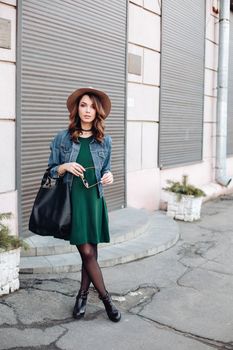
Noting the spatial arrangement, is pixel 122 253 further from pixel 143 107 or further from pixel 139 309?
pixel 143 107

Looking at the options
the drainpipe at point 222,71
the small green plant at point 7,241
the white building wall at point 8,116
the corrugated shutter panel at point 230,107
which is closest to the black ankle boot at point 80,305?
the small green plant at point 7,241

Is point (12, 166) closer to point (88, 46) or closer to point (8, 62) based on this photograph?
point (8, 62)

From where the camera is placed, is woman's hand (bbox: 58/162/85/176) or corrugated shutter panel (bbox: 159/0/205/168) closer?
woman's hand (bbox: 58/162/85/176)

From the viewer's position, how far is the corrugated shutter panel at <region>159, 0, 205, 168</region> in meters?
8.52

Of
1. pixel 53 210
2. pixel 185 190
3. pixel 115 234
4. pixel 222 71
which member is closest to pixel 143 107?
pixel 185 190

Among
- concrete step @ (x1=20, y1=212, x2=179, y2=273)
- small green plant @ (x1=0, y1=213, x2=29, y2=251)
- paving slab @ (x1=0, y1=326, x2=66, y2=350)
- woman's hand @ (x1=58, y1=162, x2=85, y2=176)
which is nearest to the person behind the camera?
paving slab @ (x1=0, y1=326, x2=66, y2=350)

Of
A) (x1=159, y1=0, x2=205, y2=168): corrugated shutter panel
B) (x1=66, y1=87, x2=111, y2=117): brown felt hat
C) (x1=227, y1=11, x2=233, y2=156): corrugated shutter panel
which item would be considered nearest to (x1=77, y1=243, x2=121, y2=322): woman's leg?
(x1=66, y1=87, x2=111, y2=117): brown felt hat

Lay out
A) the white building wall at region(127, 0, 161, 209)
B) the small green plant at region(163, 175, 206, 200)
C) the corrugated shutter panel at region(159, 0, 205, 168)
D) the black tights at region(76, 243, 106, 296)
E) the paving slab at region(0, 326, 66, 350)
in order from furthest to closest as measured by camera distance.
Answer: the corrugated shutter panel at region(159, 0, 205, 168), the small green plant at region(163, 175, 206, 200), the white building wall at region(127, 0, 161, 209), the black tights at region(76, 243, 106, 296), the paving slab at region(0, 326, 66, 350)

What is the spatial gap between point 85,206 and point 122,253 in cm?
192

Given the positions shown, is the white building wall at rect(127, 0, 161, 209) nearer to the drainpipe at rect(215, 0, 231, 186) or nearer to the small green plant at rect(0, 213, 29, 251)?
the drainpipe at rect(215, 0, 231, 186)

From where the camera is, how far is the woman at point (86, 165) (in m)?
3.63

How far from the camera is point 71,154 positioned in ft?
12.0

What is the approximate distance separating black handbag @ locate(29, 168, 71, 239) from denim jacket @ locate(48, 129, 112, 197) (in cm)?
7

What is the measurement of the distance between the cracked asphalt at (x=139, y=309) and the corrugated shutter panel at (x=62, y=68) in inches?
59.1
